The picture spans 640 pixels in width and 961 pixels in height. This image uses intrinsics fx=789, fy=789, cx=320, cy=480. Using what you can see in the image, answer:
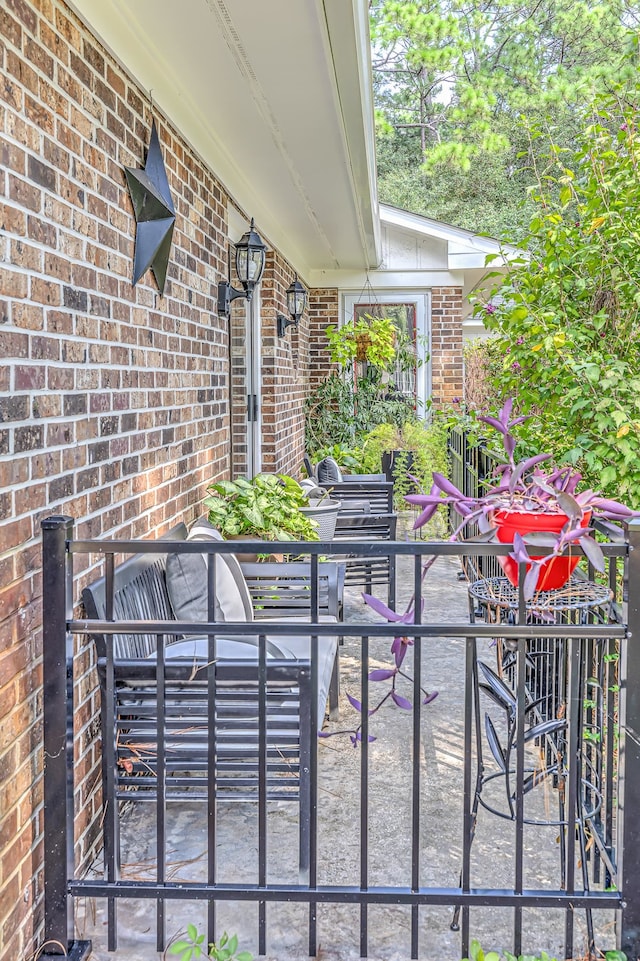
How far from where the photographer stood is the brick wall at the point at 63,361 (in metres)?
1.71

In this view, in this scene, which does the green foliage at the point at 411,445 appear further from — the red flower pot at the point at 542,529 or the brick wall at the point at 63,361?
the red flower pot at the point at 542,529

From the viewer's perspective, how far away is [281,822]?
242 cm

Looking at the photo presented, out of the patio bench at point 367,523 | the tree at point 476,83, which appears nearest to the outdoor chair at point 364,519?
the patio bench at point 367,523

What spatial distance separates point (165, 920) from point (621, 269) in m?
2.32

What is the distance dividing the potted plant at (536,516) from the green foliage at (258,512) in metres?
1.83

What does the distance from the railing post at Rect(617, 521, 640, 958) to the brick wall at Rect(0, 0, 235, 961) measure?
4.21 ft

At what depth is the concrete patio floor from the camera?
6.09ft

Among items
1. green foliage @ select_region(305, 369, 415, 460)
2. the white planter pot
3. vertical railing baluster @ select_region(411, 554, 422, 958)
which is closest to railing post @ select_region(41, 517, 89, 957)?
vertical railing baluster @ select_region(411, 554, 422, 958)

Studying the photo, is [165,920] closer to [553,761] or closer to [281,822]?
[281,822]

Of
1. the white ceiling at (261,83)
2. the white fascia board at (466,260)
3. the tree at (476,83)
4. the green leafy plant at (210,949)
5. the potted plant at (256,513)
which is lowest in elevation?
the green leafy plant at (210,949)

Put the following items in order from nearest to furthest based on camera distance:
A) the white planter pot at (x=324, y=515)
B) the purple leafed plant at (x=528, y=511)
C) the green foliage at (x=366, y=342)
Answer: the purple leafed plant at (x=528, y=511), the white planter pot at (x=324, y=515), the green foliage at (x=366, y=342)

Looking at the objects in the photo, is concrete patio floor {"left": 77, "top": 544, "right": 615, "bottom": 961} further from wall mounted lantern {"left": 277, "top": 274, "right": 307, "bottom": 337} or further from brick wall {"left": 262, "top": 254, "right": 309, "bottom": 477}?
wall mounted lantern {"left": 277, "top": 274, "right": 307, "bottom": 337}

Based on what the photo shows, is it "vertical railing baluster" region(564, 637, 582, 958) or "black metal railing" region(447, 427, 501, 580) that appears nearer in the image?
"vertical railing baluster" region(564, 637, 582, 958)

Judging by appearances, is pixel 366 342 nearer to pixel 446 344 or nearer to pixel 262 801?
pixel 446 344
